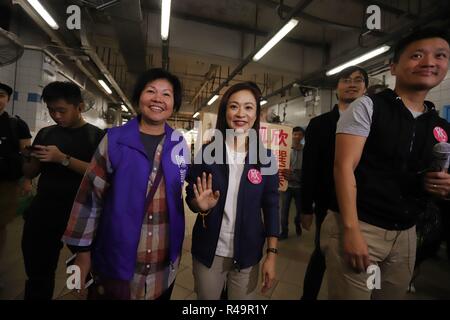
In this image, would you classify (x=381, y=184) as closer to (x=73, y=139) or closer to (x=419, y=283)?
(x=73, y=139)

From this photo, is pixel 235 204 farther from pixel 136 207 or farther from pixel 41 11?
pixel 41 11

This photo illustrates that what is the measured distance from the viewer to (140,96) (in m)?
0.95

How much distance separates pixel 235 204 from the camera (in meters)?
0.98

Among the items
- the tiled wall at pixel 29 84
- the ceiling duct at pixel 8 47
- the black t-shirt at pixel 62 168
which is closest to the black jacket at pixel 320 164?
the black t-shirt at pixel 62 168

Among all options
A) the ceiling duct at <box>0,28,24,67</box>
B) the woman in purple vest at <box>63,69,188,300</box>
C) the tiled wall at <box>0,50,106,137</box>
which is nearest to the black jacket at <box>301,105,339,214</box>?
the woman in purple vest at <box>63,69,188,300</box>

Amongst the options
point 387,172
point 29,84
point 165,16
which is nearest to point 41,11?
point 165,16

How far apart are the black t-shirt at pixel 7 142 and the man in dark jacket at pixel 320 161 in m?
2.02

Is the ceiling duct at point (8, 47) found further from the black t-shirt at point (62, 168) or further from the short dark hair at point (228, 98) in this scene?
the short dark hair at point (228, 98)

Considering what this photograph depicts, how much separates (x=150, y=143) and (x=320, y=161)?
1035mm

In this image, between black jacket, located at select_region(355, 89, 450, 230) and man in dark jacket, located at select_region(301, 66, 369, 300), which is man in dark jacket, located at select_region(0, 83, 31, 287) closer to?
man in dark jacket, located at select_region(301, 66, 369, 300)

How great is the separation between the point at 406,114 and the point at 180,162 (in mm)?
992

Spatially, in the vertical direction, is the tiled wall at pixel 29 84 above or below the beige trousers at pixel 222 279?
above

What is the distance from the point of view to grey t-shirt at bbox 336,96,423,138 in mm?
864

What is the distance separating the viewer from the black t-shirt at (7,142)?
1.46m
